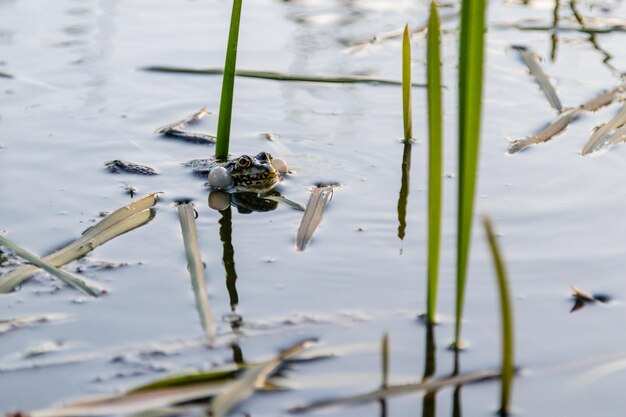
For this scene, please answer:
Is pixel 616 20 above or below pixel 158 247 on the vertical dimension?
above

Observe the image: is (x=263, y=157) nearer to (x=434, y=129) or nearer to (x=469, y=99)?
(x=434, y=129)

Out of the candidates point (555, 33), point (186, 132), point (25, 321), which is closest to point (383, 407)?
point (25, 321)

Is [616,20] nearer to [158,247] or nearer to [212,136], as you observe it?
[212,136]

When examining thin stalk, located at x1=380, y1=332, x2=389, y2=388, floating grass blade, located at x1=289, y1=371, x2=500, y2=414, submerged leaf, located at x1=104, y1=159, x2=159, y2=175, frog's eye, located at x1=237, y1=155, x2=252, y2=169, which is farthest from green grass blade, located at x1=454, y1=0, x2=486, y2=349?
submerged leaf, located at x1=104, y1=159, x2=159, y2=175

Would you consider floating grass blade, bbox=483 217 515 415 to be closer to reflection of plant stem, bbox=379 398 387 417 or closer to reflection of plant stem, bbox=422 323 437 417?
reflection of plant stem, bbox=422 323 437 417

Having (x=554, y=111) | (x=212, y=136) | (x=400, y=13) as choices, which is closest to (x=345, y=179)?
(x=212, y=136)

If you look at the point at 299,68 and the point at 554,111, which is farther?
the point at 299,68
